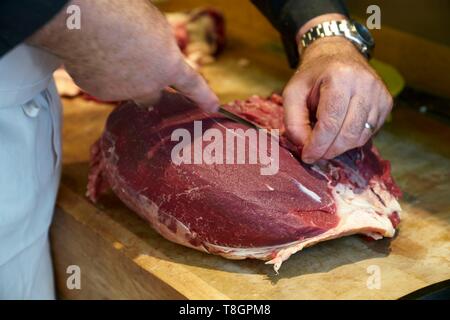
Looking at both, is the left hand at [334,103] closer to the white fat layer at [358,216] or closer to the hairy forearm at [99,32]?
the white fat layer at [358,216]

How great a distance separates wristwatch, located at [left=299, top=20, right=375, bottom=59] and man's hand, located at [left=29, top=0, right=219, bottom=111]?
0.40 m

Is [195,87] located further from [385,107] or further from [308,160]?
[385,107]

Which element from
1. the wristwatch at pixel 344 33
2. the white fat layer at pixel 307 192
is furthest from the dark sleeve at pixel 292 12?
the white fat layer at pixel 307 192

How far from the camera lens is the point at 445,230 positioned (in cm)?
143

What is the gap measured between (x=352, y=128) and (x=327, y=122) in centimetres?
5

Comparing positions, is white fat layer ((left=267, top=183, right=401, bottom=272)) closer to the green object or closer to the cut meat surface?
the cut meat surface

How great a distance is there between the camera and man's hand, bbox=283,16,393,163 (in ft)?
4.32

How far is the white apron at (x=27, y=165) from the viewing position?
4.29ft

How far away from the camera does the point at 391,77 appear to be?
1.95 m

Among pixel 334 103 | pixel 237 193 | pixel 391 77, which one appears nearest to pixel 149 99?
pixel 237 193

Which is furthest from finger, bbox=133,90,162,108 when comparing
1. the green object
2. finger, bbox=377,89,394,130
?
the green object

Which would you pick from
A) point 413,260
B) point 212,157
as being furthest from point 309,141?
point 413,260
